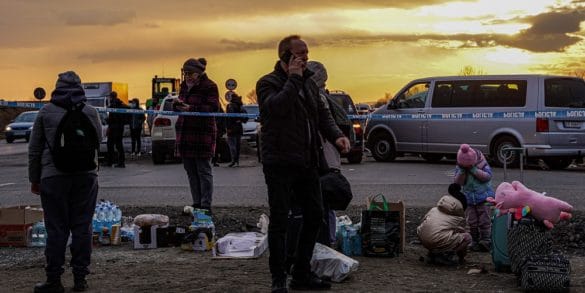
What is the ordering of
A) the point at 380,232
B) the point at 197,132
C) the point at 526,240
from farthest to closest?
1. the point at 197,132
2. the point at 380,232
3. the point at 526,240

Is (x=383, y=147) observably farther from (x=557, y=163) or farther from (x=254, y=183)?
(x=254, y=183)

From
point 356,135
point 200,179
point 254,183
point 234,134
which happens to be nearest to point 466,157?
point 200,179

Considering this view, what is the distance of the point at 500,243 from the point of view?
753 centimetres

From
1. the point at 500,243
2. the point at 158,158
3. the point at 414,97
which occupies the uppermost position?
the point at 414,97

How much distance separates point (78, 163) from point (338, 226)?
116 inches

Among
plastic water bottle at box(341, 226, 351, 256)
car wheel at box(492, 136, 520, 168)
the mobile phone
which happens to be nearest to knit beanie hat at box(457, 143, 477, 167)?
plastic water bottle at box(341, 226, 351, 256)

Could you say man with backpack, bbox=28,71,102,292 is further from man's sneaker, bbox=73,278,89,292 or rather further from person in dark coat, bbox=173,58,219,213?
person in dark coat, bbox=173,58,219,213

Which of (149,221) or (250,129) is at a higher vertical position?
(149,221)

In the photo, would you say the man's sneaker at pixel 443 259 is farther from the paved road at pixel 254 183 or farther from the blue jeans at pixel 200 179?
the paved road at pixel 254 183

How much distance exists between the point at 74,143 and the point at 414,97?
15.4m

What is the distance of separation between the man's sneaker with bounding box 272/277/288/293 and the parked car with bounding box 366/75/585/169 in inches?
530

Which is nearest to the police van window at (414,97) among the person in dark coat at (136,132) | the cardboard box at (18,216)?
the person in dark coat at (136,132)

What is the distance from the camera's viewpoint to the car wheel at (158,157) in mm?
22625

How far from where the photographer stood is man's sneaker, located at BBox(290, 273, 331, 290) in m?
6.75
